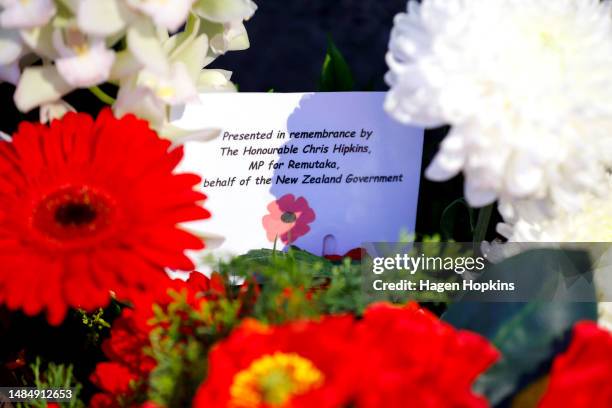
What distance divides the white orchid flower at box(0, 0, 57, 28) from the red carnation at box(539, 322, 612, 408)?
0.34 metres

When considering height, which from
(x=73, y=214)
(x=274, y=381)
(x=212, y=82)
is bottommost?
(x=274, y=381)

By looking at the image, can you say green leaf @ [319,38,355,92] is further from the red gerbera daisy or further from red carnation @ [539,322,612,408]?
red carnation @ [539,322,612,408]

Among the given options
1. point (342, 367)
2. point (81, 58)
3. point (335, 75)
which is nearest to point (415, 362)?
point (342, 367)

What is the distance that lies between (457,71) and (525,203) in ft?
0.31

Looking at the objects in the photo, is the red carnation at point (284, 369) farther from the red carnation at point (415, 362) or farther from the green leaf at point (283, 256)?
the green leaf at point (283, 256)

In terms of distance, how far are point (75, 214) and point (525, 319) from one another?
0.27 metres

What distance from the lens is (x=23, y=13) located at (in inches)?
18.6

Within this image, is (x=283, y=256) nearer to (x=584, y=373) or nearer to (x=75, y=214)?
(x=75, y=214)

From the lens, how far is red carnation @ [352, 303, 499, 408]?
32 cm

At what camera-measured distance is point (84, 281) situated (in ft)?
1.45

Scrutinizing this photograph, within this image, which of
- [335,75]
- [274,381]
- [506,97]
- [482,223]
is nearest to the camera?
[274,381]

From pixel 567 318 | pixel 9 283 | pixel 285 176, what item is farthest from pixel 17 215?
pixel 567 318

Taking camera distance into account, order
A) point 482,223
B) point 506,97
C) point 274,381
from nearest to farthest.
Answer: point 274,381
point 506,97
point 482,223

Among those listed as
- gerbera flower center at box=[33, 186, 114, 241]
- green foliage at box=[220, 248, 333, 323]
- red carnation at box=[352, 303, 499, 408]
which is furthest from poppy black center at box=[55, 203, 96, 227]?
red carnation at box=[352, 303, 499, 408]
